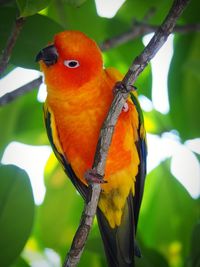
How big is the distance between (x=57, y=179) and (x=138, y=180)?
779 millimetres

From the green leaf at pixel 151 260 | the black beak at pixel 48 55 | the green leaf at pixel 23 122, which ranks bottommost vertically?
the green leaf at pixel 151 260

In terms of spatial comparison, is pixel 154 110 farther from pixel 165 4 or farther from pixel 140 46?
pixel 165 4

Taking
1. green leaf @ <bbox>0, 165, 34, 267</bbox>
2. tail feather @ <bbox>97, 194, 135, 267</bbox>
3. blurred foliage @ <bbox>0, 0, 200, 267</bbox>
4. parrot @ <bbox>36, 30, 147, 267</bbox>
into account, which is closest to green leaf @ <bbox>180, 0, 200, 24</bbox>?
blurred foliage @ <bbox>0, 0, 200, 267</bbox>

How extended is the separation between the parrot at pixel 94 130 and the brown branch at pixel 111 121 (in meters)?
0.39

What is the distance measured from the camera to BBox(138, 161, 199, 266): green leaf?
4.15 metres

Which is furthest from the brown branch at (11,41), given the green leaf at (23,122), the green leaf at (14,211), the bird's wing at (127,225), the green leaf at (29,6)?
the green leaf at (23,122)

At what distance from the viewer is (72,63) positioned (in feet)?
11.5

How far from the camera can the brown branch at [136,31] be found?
12.5 ft

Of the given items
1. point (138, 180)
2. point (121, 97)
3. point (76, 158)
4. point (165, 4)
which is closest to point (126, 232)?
point (138, 180)

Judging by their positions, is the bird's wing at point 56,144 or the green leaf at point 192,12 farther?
the green leaf at point 192,12

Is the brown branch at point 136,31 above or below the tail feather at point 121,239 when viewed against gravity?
Answer: above

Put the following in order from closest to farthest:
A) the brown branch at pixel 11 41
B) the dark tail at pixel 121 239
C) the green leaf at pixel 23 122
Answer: the brown branch at pixel 11 41 → the dark tail at pixel 121 239 → the green leaf at pixel 23 122

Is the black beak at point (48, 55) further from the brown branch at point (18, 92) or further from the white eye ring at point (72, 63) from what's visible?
the brown branch at point (18, 92)

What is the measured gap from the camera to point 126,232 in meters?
3.80
